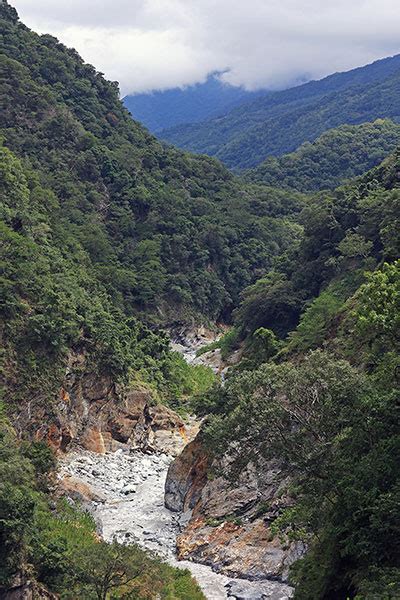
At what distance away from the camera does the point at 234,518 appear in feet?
68.5

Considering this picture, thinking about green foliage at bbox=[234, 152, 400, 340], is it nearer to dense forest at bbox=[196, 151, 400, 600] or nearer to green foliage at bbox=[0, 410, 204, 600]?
dense forest at bbox=[196, 151, 400, 600]

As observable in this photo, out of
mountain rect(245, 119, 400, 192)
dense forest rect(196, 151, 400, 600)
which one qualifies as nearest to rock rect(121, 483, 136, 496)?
dense forest rect(196, 151, 400, 600)

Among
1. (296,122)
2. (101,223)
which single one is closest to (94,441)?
(101,223)

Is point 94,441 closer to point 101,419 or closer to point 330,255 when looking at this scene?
point 101,419

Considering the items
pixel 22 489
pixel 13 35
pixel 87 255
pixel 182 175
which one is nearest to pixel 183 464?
pixel 22 489

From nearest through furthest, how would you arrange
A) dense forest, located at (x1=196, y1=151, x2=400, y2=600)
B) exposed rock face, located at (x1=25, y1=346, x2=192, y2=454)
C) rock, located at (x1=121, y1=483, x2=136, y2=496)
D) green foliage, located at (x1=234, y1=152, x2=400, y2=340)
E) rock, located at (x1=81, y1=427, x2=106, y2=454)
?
dense forest, located at (x1=196, y1=151, x2=400, y2=600), rock, located at (x1=121, y1=483, x2=136, y2=496), exposed rock face, located at (x1=25, y1=346, x2=192, y2=454), rock, located at (x1=81, y1=427, x2=106, y2=454), green foliage, located at (x1=234, y1=152, x2=400, y2=340)

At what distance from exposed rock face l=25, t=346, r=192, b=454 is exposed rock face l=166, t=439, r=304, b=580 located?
7.18 metres

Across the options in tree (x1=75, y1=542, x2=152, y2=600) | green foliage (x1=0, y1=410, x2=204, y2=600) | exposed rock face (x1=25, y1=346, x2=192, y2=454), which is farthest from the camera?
exposed rock face (x1=25, y1=346, x2=192, y2=454)

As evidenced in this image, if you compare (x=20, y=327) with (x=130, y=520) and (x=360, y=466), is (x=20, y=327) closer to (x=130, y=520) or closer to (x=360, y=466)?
(x=130, y=520)

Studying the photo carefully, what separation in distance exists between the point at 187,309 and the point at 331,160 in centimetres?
5723

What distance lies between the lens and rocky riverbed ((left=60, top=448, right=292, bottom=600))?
17.7m

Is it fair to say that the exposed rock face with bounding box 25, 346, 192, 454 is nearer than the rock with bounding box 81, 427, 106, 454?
Yes

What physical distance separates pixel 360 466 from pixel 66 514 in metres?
11.8

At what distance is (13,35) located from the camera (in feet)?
211
